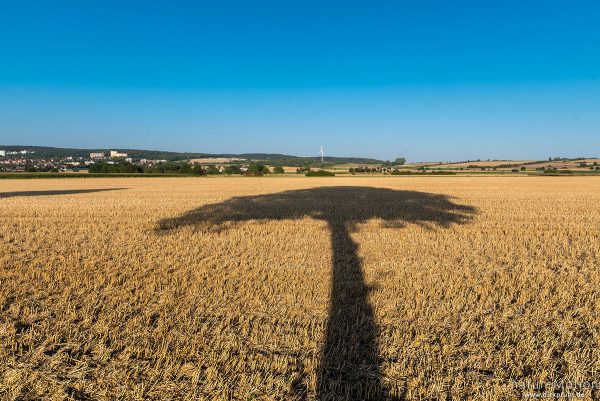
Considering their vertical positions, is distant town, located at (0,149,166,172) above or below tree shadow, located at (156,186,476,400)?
above

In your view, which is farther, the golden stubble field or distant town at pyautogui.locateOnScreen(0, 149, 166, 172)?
distant town at pyautogui.locateOnScreen(0, 149, 166, 172)

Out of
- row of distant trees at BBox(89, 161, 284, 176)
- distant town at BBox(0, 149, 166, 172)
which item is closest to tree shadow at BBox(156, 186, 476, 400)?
row of distant trees at BBox(89, 161, 284, 176)

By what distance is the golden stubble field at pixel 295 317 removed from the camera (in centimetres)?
422

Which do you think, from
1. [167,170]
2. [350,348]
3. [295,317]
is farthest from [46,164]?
[350,348]

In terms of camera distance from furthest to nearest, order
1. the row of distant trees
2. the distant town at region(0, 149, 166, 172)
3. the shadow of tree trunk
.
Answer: the row of distant trees, the distant town at region(0, 149, 166, 172), the shadow of tree trunk

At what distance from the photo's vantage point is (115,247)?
1128 cm

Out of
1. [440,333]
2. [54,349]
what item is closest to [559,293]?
[440,333]

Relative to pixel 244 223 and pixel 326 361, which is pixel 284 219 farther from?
pixel 326 361

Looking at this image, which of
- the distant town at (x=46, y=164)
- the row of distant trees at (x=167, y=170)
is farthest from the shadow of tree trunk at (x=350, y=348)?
the distant town at (x=46, y=164)

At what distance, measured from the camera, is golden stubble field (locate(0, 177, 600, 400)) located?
4223mm

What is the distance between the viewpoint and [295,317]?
6.01 m

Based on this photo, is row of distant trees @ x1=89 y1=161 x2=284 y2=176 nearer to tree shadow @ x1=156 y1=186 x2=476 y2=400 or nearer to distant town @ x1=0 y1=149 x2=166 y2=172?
distant town @ x1=0 y1=149 x2=166 y2=172

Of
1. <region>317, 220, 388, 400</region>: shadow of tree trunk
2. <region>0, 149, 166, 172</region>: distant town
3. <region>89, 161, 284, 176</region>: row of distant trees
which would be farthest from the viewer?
<region>89, 161, 284, 176</region>: row of distant trees

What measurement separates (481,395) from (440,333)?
1503mm
